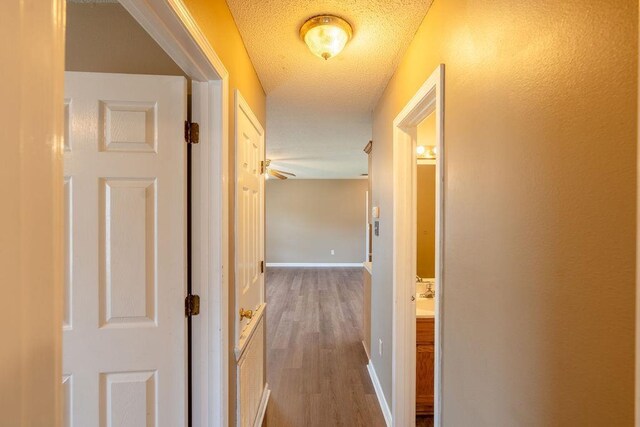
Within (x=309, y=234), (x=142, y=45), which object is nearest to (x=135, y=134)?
(x=142, y=45)

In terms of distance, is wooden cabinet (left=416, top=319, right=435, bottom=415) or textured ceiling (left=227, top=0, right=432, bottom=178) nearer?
textured ceiling (left=227, top=0, right=432, bottom=178)

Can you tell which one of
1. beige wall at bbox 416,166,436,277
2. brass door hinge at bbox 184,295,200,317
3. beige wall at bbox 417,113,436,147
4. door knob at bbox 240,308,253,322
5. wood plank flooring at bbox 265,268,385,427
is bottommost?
wood plank flooring at bbox 265,268,385,427

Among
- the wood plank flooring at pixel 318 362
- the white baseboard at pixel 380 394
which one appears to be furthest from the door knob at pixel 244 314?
the white baseboard at pixel 380 394

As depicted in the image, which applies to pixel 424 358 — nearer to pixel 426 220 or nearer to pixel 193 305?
pixel 426 220

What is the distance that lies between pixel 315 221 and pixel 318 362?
4.96 meters

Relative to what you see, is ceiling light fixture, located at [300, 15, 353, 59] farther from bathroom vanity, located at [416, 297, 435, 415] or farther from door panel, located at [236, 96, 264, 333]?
bathroom vanity, located at [416, 297, 435, 415]

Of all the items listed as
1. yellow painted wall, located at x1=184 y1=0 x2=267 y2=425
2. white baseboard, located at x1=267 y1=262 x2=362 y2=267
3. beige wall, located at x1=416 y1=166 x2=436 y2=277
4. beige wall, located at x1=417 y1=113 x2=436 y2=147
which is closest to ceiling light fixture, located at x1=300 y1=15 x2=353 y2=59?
yellow painted wall, located at x1=184 y1=0 x2=267 y2=425

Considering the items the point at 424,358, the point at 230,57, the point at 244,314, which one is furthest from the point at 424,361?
the point at 230,57

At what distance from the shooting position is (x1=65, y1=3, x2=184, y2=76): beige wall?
1.18 meters

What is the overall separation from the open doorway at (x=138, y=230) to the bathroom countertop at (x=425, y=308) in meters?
1.34

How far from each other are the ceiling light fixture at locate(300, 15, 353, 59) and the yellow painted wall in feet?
1.13

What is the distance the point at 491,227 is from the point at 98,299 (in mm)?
1417

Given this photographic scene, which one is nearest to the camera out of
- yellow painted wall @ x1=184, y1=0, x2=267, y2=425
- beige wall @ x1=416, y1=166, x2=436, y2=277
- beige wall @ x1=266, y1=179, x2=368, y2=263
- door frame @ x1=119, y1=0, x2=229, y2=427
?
yellow painted wall @ x1=184, y1=0, x2=267, y2=425

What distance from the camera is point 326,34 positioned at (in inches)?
53.1
